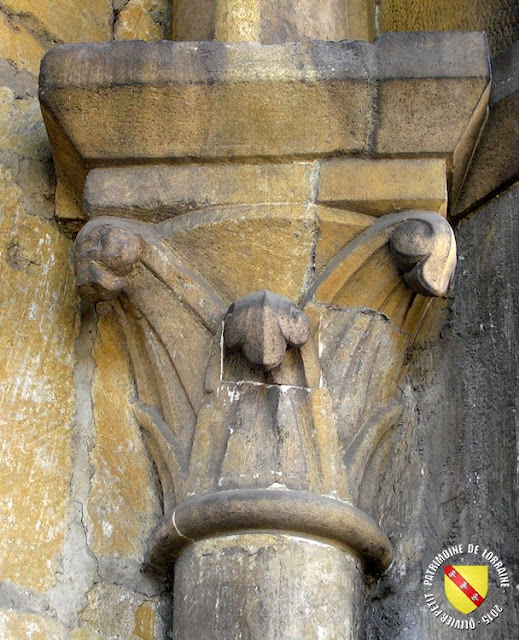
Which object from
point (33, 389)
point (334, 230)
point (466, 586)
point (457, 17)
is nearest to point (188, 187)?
point (334, 230)

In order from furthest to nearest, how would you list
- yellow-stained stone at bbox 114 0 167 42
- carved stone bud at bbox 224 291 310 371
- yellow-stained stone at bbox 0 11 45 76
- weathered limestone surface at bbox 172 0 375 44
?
1. yellow-stained stone at bbox 114 0 167 42
2. yellow-stained stone at bbox 0 11 45 76
3. weathered limestone surface at bbox 172 0 375 44
4. carved stone bud at bbox 224 291 310 371

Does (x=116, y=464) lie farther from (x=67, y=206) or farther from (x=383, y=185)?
(x=383, y=185)

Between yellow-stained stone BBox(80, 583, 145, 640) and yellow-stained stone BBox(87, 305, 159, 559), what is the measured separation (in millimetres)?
80

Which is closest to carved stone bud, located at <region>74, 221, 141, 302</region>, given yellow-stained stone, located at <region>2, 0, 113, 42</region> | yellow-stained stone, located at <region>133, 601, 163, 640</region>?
yellow-stained stone, located at <region>133, 601, 163, 640</region>

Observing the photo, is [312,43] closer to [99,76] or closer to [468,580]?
[99,76]

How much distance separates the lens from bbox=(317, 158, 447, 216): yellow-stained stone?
7.88 feet

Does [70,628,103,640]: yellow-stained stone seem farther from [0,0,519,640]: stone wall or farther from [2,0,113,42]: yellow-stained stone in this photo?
[2,0,113,42]: yellow-stained stone

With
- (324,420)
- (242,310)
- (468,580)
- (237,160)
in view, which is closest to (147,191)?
(237,160)

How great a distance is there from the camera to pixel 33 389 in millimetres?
2482

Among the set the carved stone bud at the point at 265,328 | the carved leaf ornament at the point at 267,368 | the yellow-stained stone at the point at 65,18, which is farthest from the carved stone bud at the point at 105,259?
the yellow-stained stone at the point at 65,18

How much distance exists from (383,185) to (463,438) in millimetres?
548

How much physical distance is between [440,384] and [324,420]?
35 cm

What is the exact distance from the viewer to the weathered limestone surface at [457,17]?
8.89ft

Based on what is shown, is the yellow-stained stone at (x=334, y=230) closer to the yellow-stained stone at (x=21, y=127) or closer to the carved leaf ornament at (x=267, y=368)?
the carved leaf ornament at (x=267, y=368)
